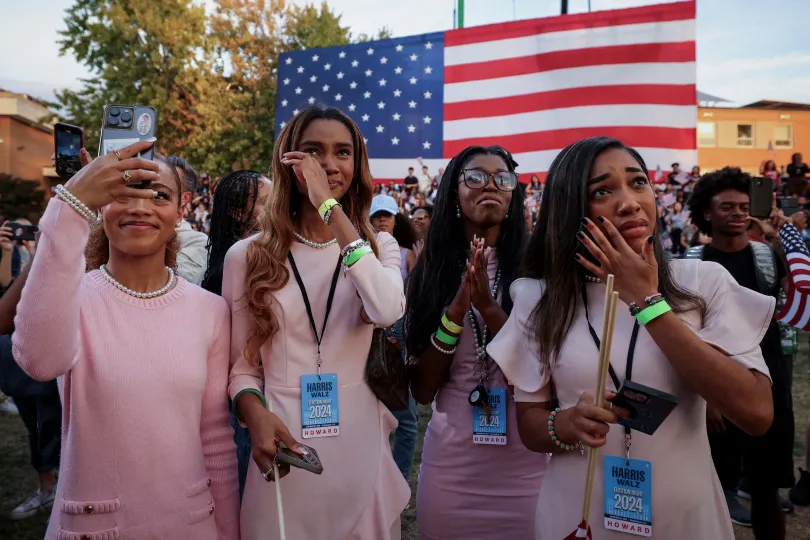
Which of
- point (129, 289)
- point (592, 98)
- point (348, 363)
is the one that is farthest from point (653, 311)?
point (592, 98)

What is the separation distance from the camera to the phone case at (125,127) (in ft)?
5.49

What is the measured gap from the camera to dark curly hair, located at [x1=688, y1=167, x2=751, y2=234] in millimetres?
3881

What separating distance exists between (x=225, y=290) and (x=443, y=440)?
1.10 metres

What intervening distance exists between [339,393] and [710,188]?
3.09 metres

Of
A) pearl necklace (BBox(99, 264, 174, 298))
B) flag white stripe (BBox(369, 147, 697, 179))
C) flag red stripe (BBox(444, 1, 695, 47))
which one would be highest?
flag red stripe (BBox(444, 1, 695, 47))

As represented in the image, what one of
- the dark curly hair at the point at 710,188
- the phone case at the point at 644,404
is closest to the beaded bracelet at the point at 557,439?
the phone case at the point at 644,404

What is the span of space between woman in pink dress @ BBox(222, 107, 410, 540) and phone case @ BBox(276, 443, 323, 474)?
51mm

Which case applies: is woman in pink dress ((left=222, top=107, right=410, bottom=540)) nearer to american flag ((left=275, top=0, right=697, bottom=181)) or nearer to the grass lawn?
the grass lawn

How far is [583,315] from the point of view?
1895 mm

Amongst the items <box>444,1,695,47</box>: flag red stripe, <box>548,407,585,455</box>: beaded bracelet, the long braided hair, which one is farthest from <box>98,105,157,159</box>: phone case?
<box>444,1,695,47</box>: flag red stripe

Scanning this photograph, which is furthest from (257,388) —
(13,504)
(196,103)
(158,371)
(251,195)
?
(196,103)

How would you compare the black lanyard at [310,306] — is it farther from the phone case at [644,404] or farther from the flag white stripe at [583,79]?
the flag white stripe at [583,79]

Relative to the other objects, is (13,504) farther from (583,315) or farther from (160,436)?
(583,315)

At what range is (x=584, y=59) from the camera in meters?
11.6
